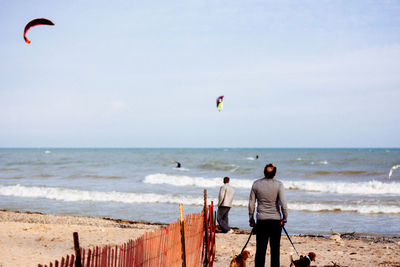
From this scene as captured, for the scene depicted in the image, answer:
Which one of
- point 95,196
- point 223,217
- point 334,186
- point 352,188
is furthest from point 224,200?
point 334,186

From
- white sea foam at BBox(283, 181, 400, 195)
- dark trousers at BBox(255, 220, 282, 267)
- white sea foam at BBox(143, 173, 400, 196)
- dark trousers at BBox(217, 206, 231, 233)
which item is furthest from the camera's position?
white sea foam at BBox(143, 173, 400, 196)

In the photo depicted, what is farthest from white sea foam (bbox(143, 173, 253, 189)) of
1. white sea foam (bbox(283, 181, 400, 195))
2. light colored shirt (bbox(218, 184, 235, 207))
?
light colored shirt (bbox(218, 184, 235, 207))

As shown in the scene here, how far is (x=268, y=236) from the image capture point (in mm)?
5723

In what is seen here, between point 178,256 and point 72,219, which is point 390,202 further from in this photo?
point 178,256

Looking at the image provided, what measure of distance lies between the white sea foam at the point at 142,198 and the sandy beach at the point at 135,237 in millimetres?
5211

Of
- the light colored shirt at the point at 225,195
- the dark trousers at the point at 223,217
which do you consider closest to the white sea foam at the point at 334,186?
the dark trousers at the point at 223,217

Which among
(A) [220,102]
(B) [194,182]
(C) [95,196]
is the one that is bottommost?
(C) [95,196]

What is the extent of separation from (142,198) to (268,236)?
14.2m

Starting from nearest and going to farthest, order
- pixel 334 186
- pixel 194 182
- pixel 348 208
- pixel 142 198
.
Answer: pixel 348 208, pixel 142 198, pixel 334 186, pixel 194 182

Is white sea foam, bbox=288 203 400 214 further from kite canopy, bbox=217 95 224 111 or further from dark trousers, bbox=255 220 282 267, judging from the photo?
dark trousers, bbox=255 220 282 267

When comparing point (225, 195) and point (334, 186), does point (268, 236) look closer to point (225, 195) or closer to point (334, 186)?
point (225, 195)

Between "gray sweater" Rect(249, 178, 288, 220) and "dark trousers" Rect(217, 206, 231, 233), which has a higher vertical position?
"gray sweater" Rect(249, 178, 288, 220)

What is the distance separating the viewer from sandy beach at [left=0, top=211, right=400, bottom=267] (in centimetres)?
789

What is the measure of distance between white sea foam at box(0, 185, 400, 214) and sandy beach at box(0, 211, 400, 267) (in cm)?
521
